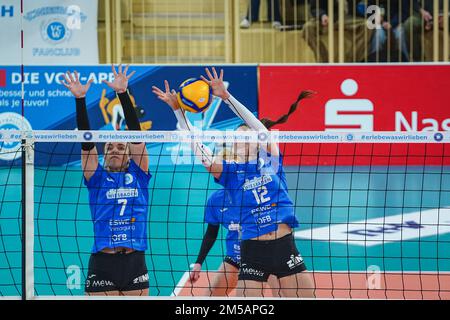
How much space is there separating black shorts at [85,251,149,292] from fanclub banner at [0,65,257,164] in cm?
790

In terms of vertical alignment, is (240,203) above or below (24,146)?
below

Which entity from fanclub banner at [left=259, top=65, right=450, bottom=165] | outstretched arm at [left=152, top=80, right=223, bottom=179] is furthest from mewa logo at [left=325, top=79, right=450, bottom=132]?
outstretched arm at [left=152, top=80, right=223, bottom=179]

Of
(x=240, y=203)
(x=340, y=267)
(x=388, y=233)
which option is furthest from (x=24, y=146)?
(x=388, y=233)

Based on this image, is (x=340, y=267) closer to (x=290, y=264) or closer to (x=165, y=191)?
(x=290, y=264)

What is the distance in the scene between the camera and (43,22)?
45.0 feet

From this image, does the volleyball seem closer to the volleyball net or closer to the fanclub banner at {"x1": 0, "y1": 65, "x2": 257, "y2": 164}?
the volleyball net

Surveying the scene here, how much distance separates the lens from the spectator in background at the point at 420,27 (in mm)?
14047

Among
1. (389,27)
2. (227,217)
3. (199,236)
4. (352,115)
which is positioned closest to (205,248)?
(227,217)

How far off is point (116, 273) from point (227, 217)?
106 cm

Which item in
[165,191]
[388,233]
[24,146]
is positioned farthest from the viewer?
[165,191]

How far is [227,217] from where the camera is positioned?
19.3ft

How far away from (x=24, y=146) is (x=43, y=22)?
9.44 metres

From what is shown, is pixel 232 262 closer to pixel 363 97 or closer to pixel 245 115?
pixel 245 115

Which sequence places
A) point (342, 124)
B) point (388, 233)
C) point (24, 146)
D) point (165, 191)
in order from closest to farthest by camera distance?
1. point (24, 146)
2. point (388, 233)
3. point (165, 191)
4. point (342, 124)
